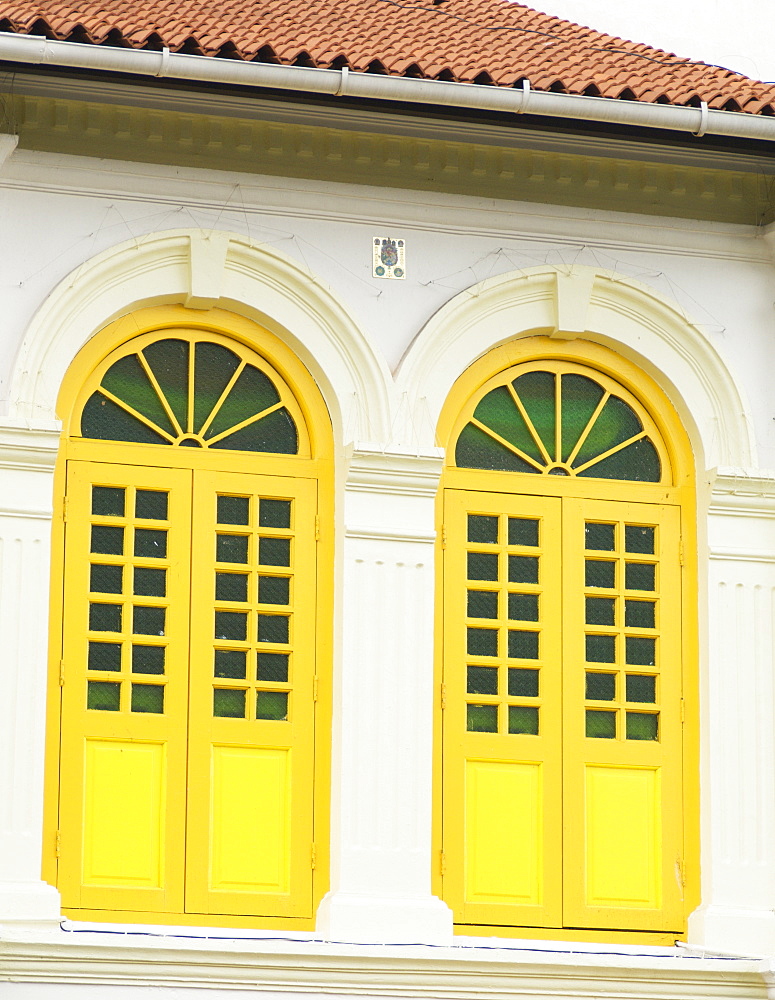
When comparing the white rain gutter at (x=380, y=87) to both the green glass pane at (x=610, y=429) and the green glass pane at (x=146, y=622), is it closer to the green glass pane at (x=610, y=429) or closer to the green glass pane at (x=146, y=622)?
the green glass pane at (x=610, y=429)

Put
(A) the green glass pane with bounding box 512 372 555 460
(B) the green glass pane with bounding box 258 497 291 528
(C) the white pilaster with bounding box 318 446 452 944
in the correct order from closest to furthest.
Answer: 1. (C) the white pilaster with bounding box 318 446 452 944
2. (B) the green glass pane with bounding box 258 497 291 528
3. (A) the green glass pane with bounding box 512 372 555 460

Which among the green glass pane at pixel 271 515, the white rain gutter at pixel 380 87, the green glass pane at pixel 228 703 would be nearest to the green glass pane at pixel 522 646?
the green glass pane at pixel 271 515

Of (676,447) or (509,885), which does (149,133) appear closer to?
(676,447)

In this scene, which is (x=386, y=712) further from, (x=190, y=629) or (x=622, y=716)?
(x=622, y=716)

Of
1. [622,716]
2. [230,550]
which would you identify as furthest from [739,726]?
[230,550]

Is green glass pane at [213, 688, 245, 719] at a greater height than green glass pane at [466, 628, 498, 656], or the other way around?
green glass pane at [466, 628, 498, 656]

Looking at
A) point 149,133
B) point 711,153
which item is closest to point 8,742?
point 149,133

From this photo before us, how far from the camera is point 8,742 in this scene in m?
8.97

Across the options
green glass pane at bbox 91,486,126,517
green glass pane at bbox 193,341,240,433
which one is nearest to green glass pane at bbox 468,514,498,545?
green glass pane at bbox 193,341,240,433

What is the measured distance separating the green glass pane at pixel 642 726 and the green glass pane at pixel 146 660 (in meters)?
2.37

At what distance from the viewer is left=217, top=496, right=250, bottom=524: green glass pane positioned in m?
9.63

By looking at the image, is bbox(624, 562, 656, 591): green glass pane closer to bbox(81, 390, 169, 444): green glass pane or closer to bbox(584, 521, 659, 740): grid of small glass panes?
bbox(584, 521, 659, 740): grid of small glass panes

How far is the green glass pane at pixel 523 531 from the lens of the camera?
9.94 meters

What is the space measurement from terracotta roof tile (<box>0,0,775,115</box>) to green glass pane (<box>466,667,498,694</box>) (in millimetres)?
2851
